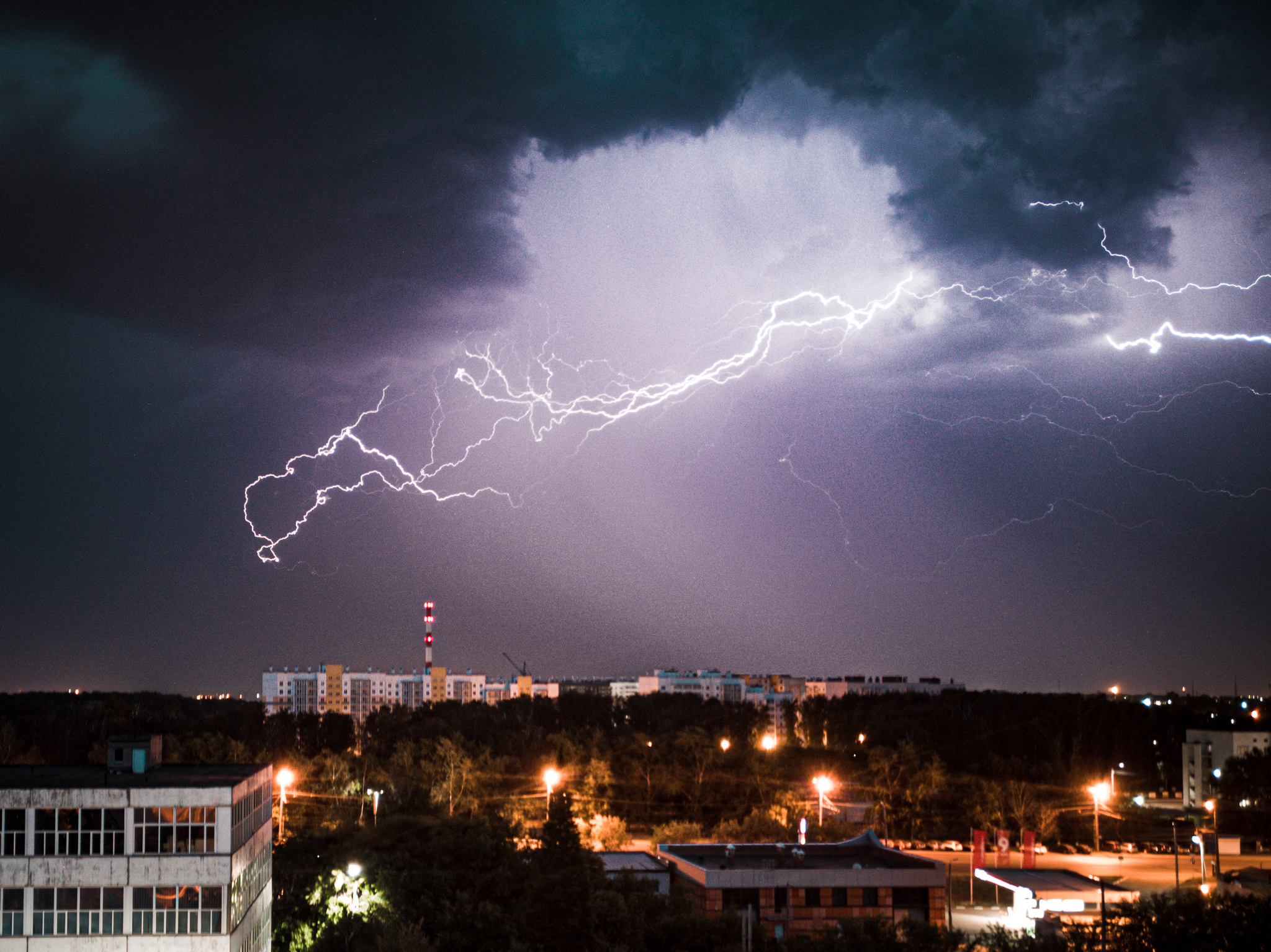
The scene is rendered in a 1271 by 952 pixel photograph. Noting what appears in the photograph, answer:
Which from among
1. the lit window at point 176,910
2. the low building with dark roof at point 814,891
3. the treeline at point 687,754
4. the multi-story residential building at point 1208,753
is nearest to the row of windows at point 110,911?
the lit window at point 176,910

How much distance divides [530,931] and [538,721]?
168 ft

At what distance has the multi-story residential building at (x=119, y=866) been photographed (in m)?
20.2

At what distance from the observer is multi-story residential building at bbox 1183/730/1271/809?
57.8m

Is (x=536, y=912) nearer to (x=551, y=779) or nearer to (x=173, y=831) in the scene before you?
(x=173, y=831)

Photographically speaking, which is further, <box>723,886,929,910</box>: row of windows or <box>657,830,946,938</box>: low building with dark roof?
<box>723,886,929,910</box>: row of windows

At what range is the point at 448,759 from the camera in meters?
51.5

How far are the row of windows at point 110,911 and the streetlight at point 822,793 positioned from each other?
23406 millimetres

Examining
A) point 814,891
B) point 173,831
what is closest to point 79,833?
point 173,831

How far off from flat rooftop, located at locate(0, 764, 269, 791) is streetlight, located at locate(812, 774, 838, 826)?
68.9 feet

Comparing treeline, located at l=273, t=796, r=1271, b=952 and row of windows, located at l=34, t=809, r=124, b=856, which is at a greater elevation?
row of windows, located at l=34, t=809, r=124, b=856

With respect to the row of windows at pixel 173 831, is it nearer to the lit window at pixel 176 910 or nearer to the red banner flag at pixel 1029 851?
the lit window at pixel 176 910

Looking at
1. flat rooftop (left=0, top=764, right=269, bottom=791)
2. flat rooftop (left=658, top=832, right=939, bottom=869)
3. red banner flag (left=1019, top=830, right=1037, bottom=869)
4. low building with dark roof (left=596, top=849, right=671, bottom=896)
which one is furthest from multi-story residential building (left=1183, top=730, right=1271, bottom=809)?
flat rooftop (left=0, top=764, right=269, bottom=791)

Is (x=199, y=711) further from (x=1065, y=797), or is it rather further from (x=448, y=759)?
(x=1065, y=797)

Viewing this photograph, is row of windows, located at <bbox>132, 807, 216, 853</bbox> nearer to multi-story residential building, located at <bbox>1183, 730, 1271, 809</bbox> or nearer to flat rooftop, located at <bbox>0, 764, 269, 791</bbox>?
flat rooftop, located at <bbox>0, 764, 269, 791</bbox>
